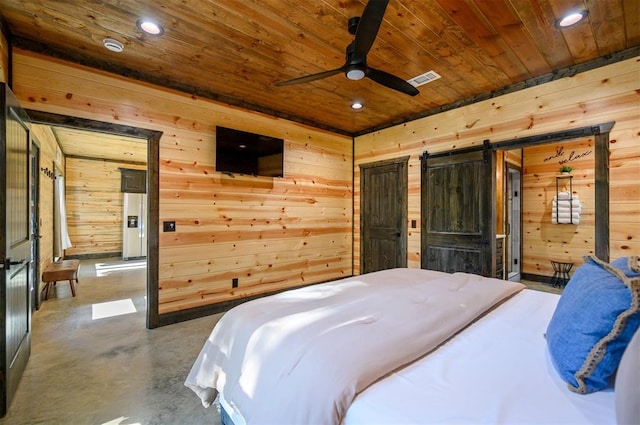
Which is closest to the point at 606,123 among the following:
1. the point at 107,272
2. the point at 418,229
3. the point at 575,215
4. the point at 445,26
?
the point at 445,26

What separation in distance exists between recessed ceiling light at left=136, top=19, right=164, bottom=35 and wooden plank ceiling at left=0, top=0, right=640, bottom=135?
0.15ft

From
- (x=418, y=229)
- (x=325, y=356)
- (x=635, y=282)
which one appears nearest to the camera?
(x=635, y=282)

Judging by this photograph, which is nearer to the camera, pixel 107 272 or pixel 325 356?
pixel 325 356

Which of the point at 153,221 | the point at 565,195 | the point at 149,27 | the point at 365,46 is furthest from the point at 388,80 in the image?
the point at 565,195

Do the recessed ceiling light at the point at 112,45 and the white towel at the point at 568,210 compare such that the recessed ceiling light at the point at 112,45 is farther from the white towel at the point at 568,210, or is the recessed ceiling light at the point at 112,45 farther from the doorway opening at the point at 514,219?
the white towel at the point at 568,210

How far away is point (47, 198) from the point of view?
5.12m

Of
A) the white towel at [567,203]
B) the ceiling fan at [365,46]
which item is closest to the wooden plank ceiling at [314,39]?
the ceiling fan at [365,46]

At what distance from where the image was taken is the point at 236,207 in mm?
3863

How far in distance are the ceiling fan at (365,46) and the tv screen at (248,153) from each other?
147 cm

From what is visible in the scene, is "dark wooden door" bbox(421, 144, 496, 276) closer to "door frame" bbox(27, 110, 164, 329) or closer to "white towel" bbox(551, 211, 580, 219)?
"white towel" bbox(551, 211, 580, 219)

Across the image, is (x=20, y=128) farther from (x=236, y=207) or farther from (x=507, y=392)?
(x=507, y=392)

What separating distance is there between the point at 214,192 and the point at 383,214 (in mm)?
2595

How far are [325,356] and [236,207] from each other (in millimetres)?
3072

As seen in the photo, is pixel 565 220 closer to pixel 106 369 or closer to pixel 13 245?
pixel 106 369
